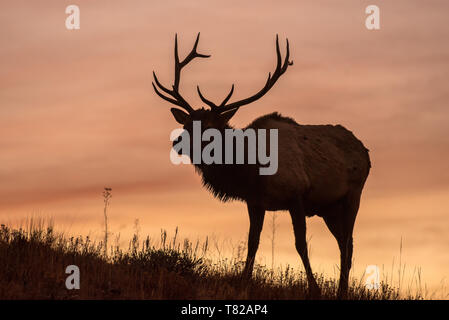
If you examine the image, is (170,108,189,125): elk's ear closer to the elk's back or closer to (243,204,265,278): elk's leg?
the elk's back

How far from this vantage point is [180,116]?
11.0m

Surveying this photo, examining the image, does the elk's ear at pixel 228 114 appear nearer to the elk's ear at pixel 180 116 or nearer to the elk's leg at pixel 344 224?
the elk's ear at pixel 180 116

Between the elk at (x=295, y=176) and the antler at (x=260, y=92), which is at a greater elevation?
the antler at (x=260, y=92)

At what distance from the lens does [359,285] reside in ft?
35.0

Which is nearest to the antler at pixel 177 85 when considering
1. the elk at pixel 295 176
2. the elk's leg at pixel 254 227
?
the elk at pixel 295 176

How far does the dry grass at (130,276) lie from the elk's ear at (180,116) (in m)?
1.74

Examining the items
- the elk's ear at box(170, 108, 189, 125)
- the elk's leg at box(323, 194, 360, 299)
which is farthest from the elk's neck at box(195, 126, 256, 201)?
the elk's leg at box(323, 194, 360, 299)

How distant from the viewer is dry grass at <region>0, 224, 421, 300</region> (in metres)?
8.66

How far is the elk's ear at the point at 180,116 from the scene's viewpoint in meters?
11.0

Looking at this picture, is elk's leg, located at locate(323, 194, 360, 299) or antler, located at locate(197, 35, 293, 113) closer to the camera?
antler, located at locate(197, 35, 293, 113)
